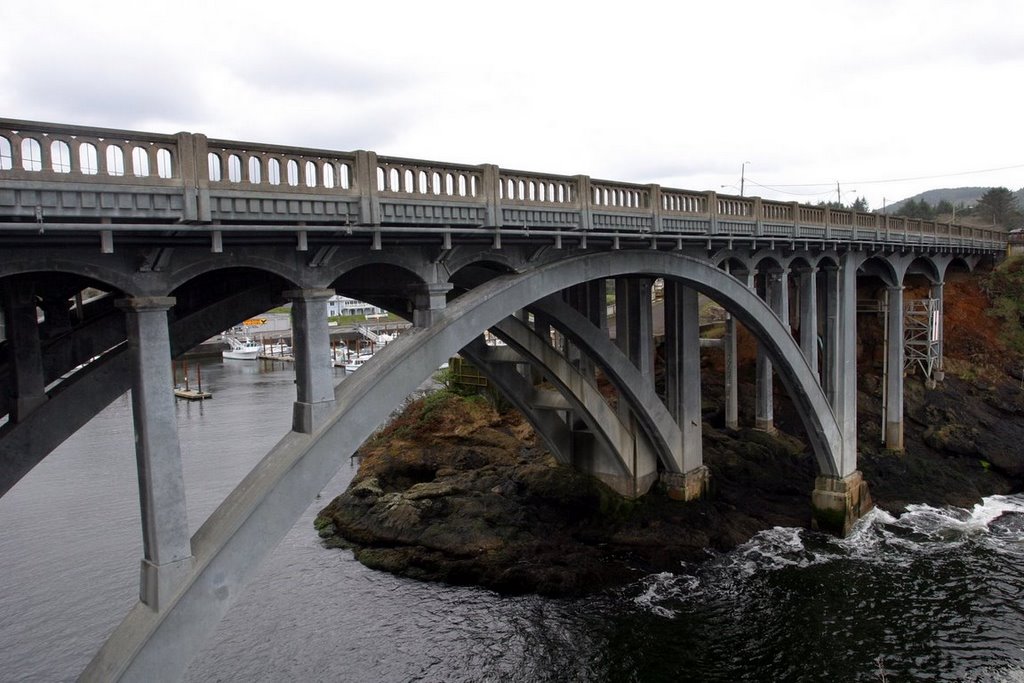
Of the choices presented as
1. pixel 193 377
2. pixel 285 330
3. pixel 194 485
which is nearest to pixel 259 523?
pixel 194 485

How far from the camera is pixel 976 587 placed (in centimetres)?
2147

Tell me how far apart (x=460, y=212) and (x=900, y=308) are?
26.7 metres

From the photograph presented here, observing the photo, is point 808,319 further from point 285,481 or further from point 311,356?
point 285,481

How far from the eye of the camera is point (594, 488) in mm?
25281

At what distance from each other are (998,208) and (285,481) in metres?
106

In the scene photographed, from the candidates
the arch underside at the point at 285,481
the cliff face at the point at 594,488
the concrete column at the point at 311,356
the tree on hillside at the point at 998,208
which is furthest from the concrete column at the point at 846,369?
the tree on hillside at the point at 998,208

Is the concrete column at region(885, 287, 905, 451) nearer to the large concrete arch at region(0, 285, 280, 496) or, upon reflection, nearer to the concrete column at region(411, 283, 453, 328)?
the concrete column at region(411, 283, 453, 328)

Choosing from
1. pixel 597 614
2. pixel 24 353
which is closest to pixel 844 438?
pixel 597 614

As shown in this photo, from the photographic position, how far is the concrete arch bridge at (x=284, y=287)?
358 inches

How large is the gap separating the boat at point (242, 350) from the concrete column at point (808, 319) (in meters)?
67.6

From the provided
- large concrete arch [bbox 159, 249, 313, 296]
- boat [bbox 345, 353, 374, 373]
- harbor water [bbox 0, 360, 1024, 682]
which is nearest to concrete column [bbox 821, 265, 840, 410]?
harbor water [bbox 0, 360, 1024, 682]

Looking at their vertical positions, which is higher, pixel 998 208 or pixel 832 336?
pixel 998 208

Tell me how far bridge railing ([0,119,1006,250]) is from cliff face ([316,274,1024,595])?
938 centimetres

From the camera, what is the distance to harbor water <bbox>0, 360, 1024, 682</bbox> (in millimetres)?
17312
